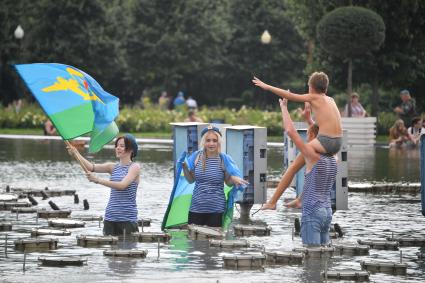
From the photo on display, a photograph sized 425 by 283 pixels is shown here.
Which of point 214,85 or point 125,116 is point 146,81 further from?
point 125,116

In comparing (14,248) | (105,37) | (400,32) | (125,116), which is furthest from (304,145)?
(105,37)

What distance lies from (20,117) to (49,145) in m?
12.2

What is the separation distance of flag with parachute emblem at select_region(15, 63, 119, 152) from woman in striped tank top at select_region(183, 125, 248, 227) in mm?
1091

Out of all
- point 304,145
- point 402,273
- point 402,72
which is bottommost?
point 402,273

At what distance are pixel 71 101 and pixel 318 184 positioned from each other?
3383mm

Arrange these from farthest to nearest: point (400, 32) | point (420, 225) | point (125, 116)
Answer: point (125, 116)
point (400, 32)
point (420, 225)

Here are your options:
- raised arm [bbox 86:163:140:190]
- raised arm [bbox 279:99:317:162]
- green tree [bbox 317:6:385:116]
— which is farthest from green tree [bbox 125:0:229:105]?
raised arm [bbox 279:99:317:162]

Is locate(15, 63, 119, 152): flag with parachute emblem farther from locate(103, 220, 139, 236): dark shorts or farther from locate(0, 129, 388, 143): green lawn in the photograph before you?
locate(0, 129, 388, 143): green lawn

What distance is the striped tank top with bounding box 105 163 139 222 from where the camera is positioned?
15.5m

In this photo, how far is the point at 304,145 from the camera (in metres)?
14.0

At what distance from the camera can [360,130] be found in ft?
135

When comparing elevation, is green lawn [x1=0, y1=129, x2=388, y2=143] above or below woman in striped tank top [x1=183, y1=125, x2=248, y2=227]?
above

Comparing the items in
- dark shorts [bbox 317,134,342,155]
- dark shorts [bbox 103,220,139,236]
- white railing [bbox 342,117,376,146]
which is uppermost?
white railing [bbox 342,117,376,146]

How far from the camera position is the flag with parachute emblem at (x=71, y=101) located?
15.8m
